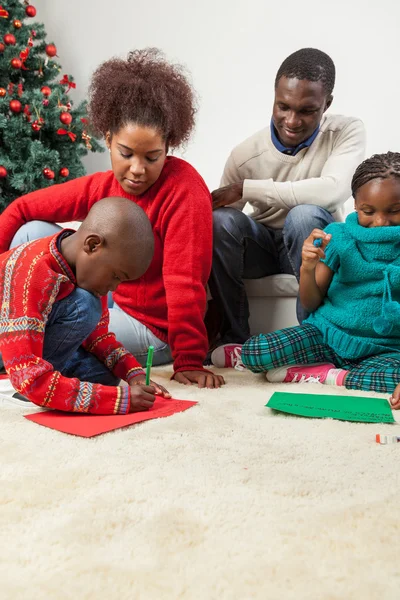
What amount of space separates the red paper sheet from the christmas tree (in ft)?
6.02

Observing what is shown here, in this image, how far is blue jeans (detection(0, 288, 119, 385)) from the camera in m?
1.17

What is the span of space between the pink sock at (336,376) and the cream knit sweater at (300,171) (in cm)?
56

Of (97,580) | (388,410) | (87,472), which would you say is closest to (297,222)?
(388,410)

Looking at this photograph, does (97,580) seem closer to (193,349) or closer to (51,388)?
(51,388)

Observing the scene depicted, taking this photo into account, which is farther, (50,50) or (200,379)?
(50,50)

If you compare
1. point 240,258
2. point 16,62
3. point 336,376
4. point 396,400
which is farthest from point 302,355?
point 16,62

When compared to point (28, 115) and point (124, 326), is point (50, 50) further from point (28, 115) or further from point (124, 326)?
point (124, 326)

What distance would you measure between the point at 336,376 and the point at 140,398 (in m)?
0.58

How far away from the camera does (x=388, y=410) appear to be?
1.18 m

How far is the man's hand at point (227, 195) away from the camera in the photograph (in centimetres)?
181

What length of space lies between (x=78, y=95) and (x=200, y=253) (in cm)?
233

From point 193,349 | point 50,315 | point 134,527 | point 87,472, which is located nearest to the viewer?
point 134,527

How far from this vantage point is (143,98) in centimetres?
148

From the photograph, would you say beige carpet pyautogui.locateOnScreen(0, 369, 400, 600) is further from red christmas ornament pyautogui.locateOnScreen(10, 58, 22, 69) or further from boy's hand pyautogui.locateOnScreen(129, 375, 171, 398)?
red christmas ornament pyautogui.locateOnScreen(10, 58, 22, 69)
